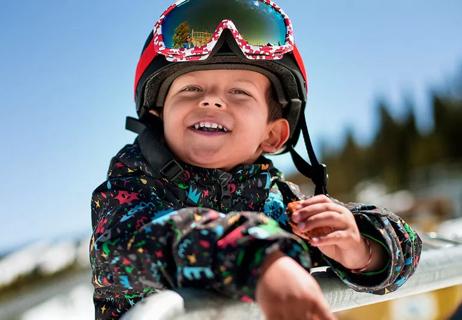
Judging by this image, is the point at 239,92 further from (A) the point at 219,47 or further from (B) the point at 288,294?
(B) the point at 288,294

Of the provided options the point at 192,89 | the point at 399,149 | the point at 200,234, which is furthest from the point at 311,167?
the point at 399,149

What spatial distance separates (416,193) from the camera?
29.2 m

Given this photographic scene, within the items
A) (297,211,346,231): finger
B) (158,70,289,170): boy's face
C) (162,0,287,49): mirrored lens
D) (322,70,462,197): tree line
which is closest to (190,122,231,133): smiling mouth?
(158,70,289,170): boy's face

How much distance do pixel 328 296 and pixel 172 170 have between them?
0.54 meters

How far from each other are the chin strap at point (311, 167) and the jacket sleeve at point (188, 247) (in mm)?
740

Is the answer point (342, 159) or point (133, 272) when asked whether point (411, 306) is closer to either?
point (133, 272)

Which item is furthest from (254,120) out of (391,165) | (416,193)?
(391,165)

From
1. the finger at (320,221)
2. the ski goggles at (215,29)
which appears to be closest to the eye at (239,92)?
the ski goggles at (215,29)

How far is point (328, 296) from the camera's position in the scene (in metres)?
1.35

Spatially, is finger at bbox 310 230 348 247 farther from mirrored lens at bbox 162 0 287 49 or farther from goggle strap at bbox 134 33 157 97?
goggle strap at bbox 134 33 157 97

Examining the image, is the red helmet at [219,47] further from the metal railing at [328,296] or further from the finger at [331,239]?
the finger at [331,239]

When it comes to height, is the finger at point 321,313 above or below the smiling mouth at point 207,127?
below

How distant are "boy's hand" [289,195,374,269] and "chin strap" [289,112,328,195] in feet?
1.56

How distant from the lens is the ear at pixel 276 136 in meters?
2.04
